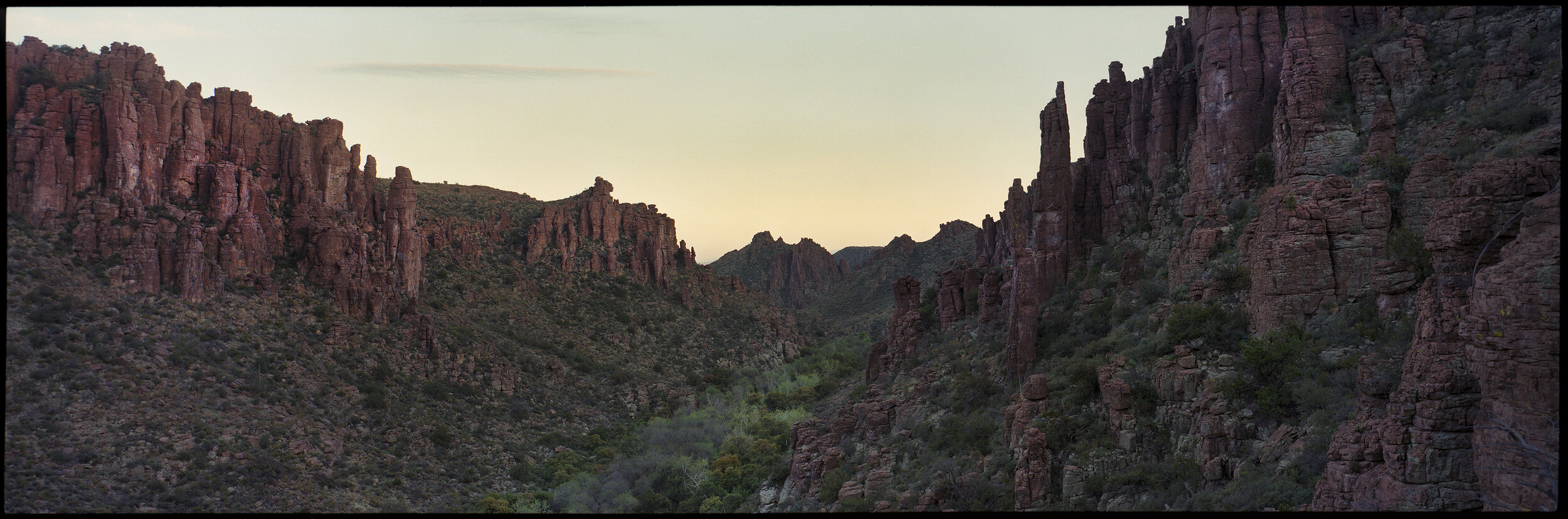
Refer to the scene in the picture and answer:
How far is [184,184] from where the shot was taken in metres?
45.7

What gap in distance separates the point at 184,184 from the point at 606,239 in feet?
145

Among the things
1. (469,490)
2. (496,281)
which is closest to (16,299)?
(469,490)

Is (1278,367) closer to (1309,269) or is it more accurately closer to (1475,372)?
(1309,269)

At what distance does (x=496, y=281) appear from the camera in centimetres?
6988

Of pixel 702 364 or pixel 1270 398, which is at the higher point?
pixel 1270 398

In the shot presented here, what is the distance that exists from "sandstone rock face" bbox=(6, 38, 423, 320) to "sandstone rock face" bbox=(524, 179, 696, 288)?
23431 mm

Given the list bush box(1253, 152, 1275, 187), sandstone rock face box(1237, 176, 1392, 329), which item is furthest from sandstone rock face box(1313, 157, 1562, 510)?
bush box(1253, 152, 1275, 187)

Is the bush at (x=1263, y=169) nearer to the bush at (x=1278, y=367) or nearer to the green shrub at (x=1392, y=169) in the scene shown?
the green shrub at (x=1392, y=169)

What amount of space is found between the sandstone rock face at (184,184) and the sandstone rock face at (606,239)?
23.4 meters

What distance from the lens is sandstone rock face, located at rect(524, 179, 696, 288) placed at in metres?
81.0

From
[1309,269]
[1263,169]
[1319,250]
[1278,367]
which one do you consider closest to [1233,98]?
[1263,169]

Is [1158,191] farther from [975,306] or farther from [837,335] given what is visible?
[837,335]

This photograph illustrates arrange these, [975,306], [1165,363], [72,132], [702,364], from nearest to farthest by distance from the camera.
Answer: [1165,363], [72,132], [975,306], [702,364]

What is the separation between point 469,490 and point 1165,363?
34.0 metres
